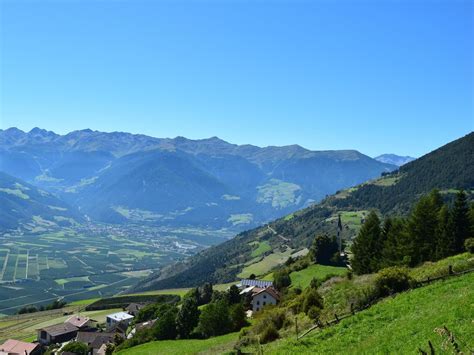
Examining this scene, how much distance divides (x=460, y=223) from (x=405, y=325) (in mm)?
31985

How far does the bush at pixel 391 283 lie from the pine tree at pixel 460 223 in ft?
69.4

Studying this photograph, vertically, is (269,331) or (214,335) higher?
(269,331)

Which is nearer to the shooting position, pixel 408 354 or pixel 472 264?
pixel 408 354

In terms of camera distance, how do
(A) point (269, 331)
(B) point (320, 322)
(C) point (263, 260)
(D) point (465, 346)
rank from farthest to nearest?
(C) point (263, 260) → (A) point (269, 331) → (B) point (320, 322) → (D) point (465, 346)

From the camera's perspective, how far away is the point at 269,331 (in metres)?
31.0

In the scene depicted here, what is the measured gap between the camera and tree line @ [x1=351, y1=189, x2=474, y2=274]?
4722 cm

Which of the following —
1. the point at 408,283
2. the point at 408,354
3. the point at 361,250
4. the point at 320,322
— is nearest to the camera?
the point at 408,354

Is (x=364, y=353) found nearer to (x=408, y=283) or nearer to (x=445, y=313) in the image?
(x=445, y=313)

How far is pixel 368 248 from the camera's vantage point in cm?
5953

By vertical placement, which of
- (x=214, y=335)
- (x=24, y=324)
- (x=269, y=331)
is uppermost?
(x=269, y=331)

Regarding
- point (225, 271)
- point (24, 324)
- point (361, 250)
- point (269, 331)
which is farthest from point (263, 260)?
point (269, 331)

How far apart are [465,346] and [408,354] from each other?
2074 millimetres

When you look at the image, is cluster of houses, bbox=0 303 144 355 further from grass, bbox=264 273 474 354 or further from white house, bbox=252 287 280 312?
grass, bbox=264 273 474 354

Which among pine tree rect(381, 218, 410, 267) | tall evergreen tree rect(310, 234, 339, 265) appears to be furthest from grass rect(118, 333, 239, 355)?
tall evergreen tree rect(310, 234, 339, 265)
